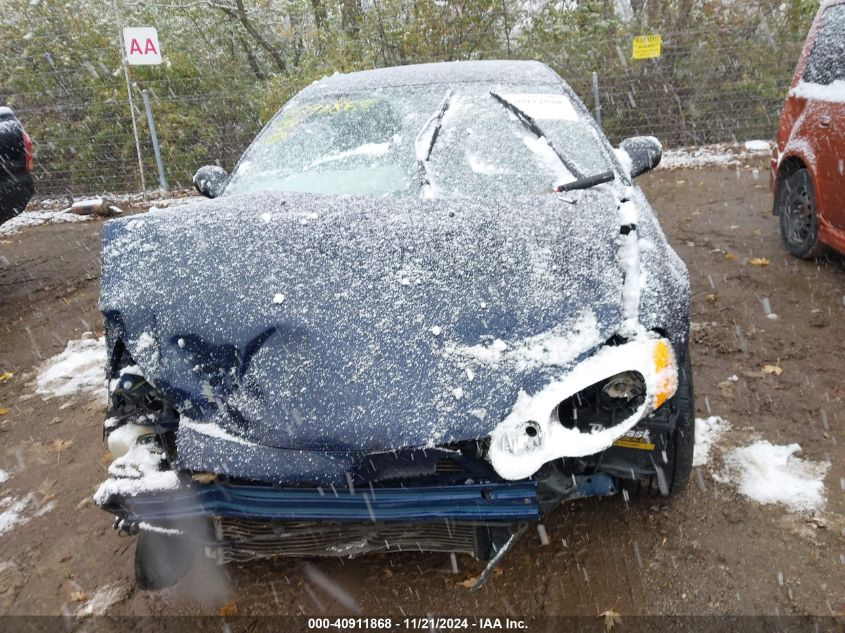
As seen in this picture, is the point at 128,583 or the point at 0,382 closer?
the point at 128,583

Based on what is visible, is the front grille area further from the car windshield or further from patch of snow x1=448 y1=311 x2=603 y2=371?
the car windshield

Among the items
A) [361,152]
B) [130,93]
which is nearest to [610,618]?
[361,152]

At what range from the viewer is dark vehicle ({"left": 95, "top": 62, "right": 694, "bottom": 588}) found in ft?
6.09

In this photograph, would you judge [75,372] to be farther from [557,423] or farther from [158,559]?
[557,423]

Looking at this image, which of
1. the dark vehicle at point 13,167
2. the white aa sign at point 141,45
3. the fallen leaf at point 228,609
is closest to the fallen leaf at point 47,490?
the fallen leaf at point 228,609

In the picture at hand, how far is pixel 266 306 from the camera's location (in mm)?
2066

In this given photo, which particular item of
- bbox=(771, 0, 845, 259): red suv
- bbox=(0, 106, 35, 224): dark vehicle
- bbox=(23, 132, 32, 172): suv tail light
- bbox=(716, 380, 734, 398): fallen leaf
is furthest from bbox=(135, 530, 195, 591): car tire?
bbox=(23, 132, 32, 172): suv tail light

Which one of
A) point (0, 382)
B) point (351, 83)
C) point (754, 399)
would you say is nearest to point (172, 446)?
point (351, 83)

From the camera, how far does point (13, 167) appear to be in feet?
18.6

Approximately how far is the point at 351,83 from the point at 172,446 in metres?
2.47

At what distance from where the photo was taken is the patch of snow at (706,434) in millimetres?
2922

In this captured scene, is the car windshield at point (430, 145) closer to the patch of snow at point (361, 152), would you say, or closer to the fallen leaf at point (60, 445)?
the patch of snow at point (361, 152)

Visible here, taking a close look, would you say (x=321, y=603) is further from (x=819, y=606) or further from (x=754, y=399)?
(x=754, y=399)

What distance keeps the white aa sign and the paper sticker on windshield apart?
280 inches
